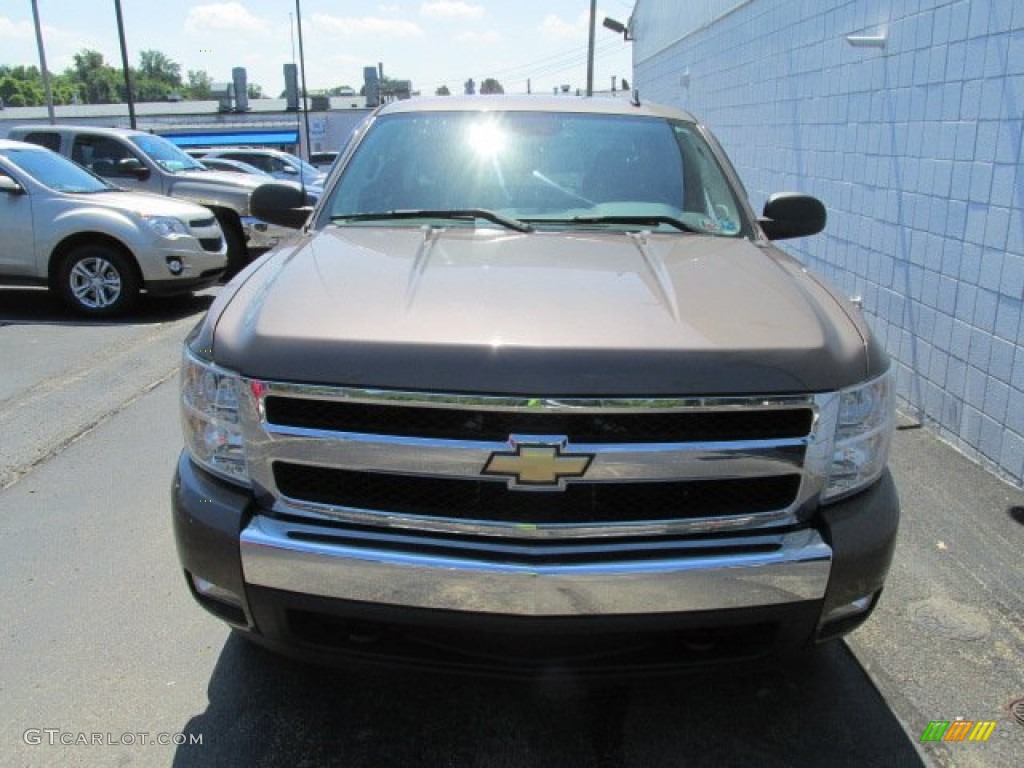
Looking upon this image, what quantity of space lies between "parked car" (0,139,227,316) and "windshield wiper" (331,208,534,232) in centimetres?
621

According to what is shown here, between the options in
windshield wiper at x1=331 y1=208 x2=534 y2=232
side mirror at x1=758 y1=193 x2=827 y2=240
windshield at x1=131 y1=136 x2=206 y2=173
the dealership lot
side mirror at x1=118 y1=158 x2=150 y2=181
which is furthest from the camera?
windshield at x1=131 y1=136 x2=206 y2=173

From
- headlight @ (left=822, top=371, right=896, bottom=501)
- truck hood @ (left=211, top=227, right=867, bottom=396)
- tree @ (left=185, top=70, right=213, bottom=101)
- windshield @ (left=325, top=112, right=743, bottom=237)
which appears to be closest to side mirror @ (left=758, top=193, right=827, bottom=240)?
windshield @ (left=325, top=112, right=743, bottom=237)

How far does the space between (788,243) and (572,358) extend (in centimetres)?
738

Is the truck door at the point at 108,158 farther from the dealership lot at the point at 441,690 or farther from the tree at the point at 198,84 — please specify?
the tree at the point at 198,84

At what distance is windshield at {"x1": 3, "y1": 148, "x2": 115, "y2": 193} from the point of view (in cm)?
901

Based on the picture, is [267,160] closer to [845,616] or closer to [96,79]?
[845,616]

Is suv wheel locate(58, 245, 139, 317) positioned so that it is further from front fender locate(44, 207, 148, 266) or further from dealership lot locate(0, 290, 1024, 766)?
dealership lot locate(0, 290, 1024, 766)

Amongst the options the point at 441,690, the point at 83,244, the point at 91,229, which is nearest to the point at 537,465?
the point at 441,690

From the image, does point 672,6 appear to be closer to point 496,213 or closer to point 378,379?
point 496,213

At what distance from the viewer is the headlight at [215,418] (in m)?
2.27

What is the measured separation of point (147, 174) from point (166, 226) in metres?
3.13

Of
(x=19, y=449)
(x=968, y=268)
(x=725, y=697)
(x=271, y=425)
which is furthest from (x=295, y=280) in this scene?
(x=968, y=268)

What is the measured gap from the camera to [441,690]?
2.80 m

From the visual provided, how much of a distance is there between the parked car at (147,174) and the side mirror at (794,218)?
8.92m
